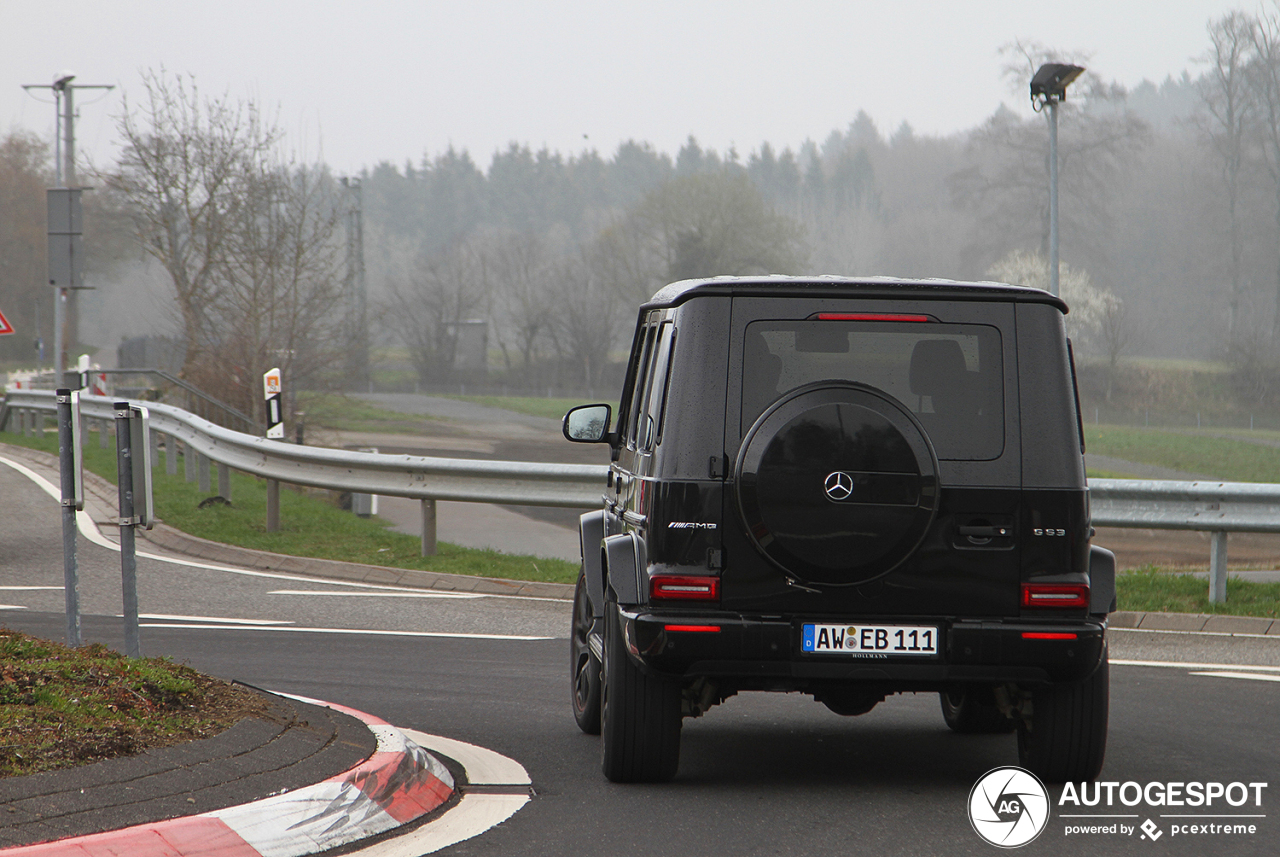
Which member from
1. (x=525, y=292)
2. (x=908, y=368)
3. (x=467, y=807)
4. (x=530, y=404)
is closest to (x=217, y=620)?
(x=467, y=807)

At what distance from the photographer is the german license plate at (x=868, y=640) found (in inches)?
186

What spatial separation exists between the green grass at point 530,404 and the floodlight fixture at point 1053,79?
44.1 m

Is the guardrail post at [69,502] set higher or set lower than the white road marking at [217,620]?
higher

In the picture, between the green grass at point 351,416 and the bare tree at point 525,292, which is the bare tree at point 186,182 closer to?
the green grass at point 351,416

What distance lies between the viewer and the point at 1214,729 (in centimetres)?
631

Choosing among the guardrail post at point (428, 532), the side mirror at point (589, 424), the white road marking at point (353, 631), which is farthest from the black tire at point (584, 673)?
the guardrail post at point (428, 532)

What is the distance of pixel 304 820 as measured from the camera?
4055 mm

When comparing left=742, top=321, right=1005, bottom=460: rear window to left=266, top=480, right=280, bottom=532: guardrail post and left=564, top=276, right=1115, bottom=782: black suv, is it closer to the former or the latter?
left=564, top=276, right=1115, bottom=782: black suv

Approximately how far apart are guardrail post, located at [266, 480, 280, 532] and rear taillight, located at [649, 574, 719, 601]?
32.6ft

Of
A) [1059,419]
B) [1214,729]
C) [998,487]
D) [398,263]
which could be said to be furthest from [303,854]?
[398,263]

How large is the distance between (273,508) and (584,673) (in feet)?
28.3

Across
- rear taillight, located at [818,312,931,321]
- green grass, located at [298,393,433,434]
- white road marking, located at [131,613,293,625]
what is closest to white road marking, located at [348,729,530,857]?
rear taillight, located at [818,312,931,321]

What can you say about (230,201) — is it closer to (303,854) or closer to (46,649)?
(46,649)

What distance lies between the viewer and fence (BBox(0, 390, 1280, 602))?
33.5 feet
